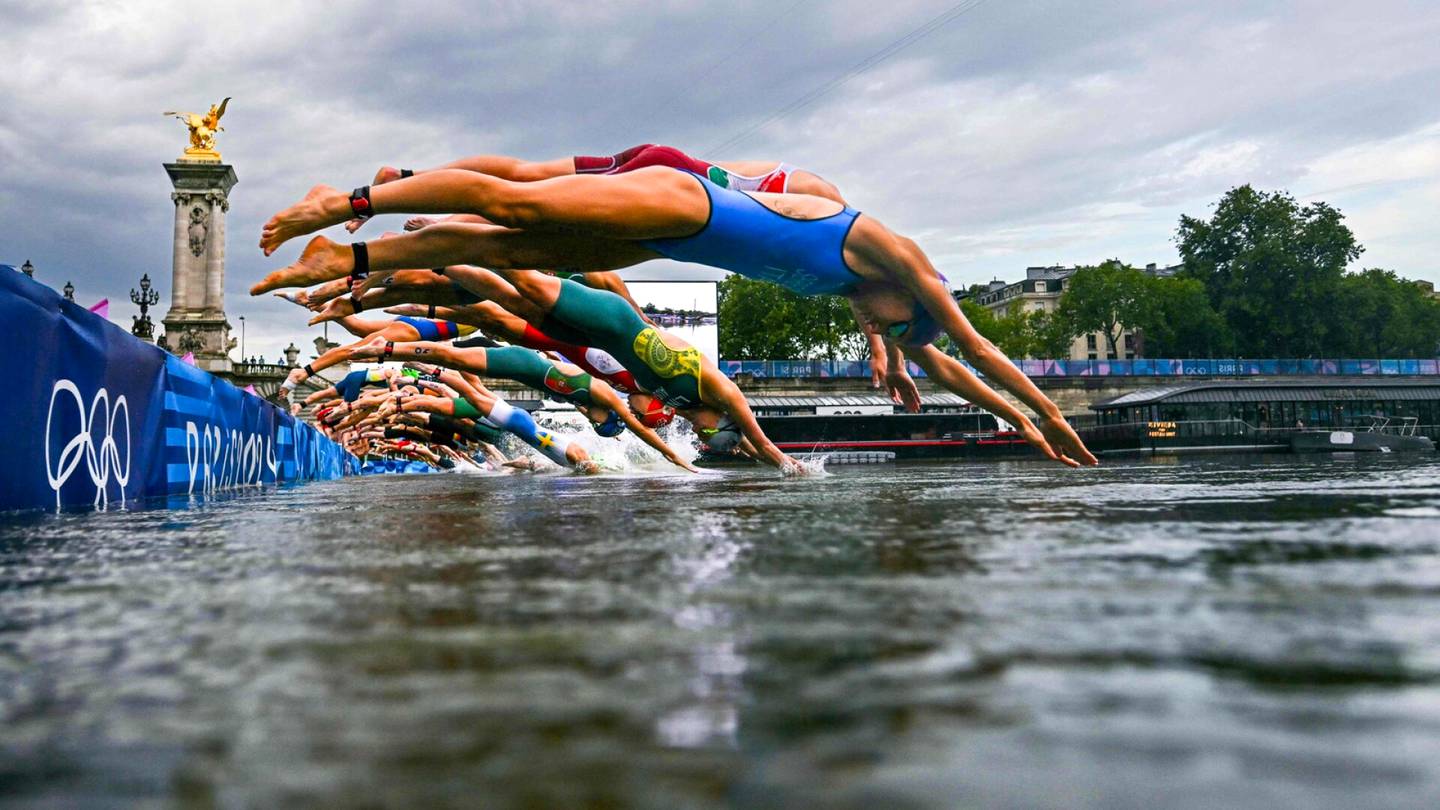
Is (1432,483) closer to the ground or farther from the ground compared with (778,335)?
closer to the ground

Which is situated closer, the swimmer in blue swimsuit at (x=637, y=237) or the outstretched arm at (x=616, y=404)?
the swimmer in blue swimsuit at (x=637, y=237)

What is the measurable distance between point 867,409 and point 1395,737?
172ft

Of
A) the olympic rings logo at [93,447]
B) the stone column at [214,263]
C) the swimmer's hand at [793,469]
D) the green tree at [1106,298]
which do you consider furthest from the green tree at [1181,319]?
the olympic rings logo at [93,447]

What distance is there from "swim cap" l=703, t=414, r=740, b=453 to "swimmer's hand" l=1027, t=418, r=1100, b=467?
3.28 meters

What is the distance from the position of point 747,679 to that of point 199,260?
6433cm

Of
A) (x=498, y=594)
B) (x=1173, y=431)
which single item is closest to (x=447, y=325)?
(x=498, y=594)

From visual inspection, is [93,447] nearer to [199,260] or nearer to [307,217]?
[307,217]

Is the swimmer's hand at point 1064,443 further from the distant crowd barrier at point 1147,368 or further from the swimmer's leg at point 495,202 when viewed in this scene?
the distant crowd barrier at point 1147,368

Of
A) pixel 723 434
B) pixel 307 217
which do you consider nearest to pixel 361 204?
pixel 307 217

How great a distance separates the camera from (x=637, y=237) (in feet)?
15.8

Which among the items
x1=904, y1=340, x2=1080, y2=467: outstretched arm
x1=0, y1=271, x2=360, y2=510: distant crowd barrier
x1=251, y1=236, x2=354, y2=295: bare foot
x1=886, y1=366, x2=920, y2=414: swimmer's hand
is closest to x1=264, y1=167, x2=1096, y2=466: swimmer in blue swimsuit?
x1=251, y1=236, x2=354, y2=295: bare foot

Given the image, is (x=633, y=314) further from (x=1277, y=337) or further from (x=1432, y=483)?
(x=1277, y=337)

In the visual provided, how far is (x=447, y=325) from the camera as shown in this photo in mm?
13492

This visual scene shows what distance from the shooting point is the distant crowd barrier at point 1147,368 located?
5712cm
